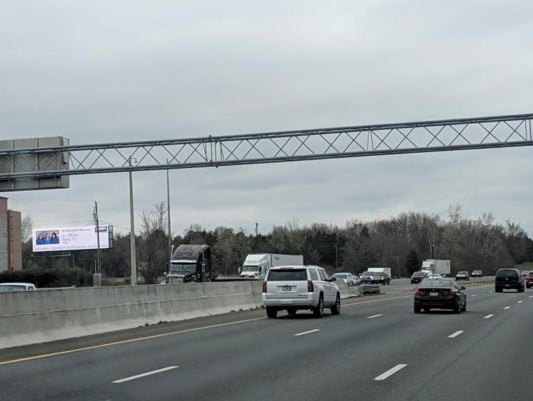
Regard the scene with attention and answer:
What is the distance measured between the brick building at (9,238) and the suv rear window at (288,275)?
5014cm

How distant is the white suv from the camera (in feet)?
90.9

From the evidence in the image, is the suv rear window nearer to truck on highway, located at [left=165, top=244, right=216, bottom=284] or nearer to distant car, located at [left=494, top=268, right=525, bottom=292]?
truck on highway, located at [left=165, top=244, right=216, bottom=284]

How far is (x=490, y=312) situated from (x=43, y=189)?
934 inches

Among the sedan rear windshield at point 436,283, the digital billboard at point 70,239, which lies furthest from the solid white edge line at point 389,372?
the digital billboard at point 70,239

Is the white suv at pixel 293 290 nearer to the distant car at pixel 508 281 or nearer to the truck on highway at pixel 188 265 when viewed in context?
the truck on highway at pixel 188 265

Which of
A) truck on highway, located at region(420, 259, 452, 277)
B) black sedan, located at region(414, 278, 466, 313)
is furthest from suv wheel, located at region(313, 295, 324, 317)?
truck on highway, located at region(420, 259, 452, 277)

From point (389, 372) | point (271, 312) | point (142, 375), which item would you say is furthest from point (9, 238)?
point (389, 372)

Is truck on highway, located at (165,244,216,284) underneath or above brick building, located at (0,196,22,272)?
underneath

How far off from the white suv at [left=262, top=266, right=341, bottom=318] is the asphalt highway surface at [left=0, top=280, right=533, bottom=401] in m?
3.92

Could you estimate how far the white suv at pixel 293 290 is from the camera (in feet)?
90.9

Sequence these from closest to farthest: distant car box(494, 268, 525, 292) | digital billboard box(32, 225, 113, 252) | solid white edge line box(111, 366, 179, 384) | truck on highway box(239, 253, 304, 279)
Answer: solid white edge line box(111, 366, 179, 384)
distant car box(494, 268, 525, 292)
truck on highway box(239, 253, 304, 279)
digital billboard box(32, 225, 113, 252)

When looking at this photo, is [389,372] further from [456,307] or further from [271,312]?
[456,307]

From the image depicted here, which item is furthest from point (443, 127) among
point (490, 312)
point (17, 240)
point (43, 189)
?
point (17, 240)

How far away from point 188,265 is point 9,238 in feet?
86.1
